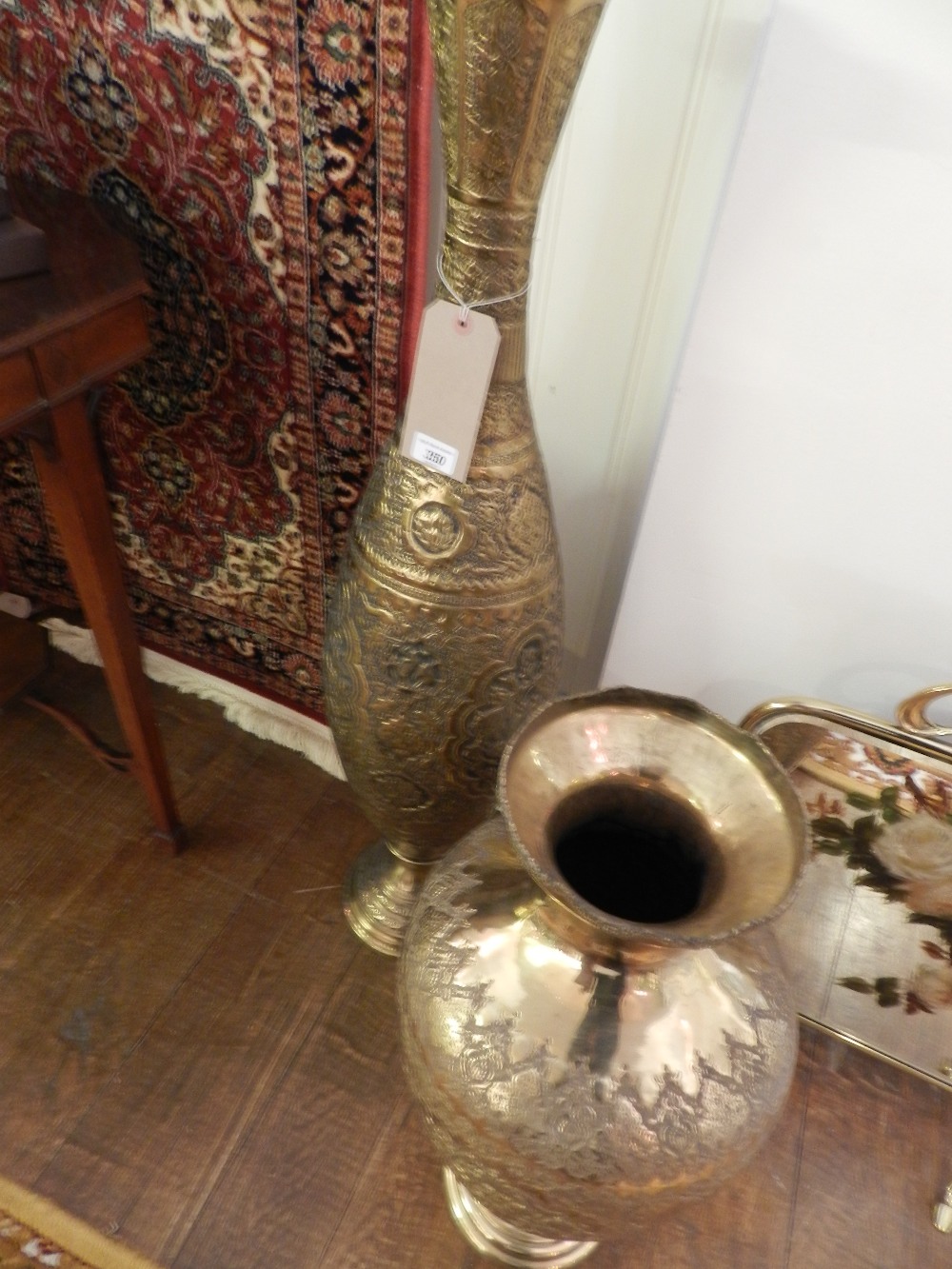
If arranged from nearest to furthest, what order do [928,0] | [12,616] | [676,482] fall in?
[928,0], [676,482], [12,616]

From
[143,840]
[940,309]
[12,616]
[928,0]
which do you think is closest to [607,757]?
[940,309]

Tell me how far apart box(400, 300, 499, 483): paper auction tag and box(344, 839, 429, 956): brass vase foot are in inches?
21.4

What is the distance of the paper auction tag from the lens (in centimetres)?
69

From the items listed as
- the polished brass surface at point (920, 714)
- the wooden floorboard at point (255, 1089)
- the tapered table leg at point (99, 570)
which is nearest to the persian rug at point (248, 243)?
the tapered table leg at point (99, 570)

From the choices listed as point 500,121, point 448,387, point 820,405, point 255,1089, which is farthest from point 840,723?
point 255,1089

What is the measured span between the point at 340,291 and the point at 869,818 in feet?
2.43

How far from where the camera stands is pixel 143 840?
1215 mm

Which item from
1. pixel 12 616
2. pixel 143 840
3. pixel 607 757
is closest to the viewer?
pixel 607 757

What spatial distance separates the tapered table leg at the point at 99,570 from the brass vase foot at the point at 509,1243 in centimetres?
58

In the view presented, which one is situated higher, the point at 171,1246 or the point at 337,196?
the point at 337,196

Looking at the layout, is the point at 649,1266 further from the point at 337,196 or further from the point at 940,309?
the point at 337,196

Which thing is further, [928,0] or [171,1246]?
[171,1246]

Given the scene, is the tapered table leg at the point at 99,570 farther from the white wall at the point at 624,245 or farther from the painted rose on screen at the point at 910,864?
the painted rose on screen at the point at 910,864

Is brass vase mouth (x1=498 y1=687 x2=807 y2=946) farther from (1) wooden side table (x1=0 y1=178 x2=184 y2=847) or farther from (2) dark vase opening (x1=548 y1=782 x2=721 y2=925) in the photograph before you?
(1) wooden side table (x1=0 y1=178 x2=184 y2=847)
